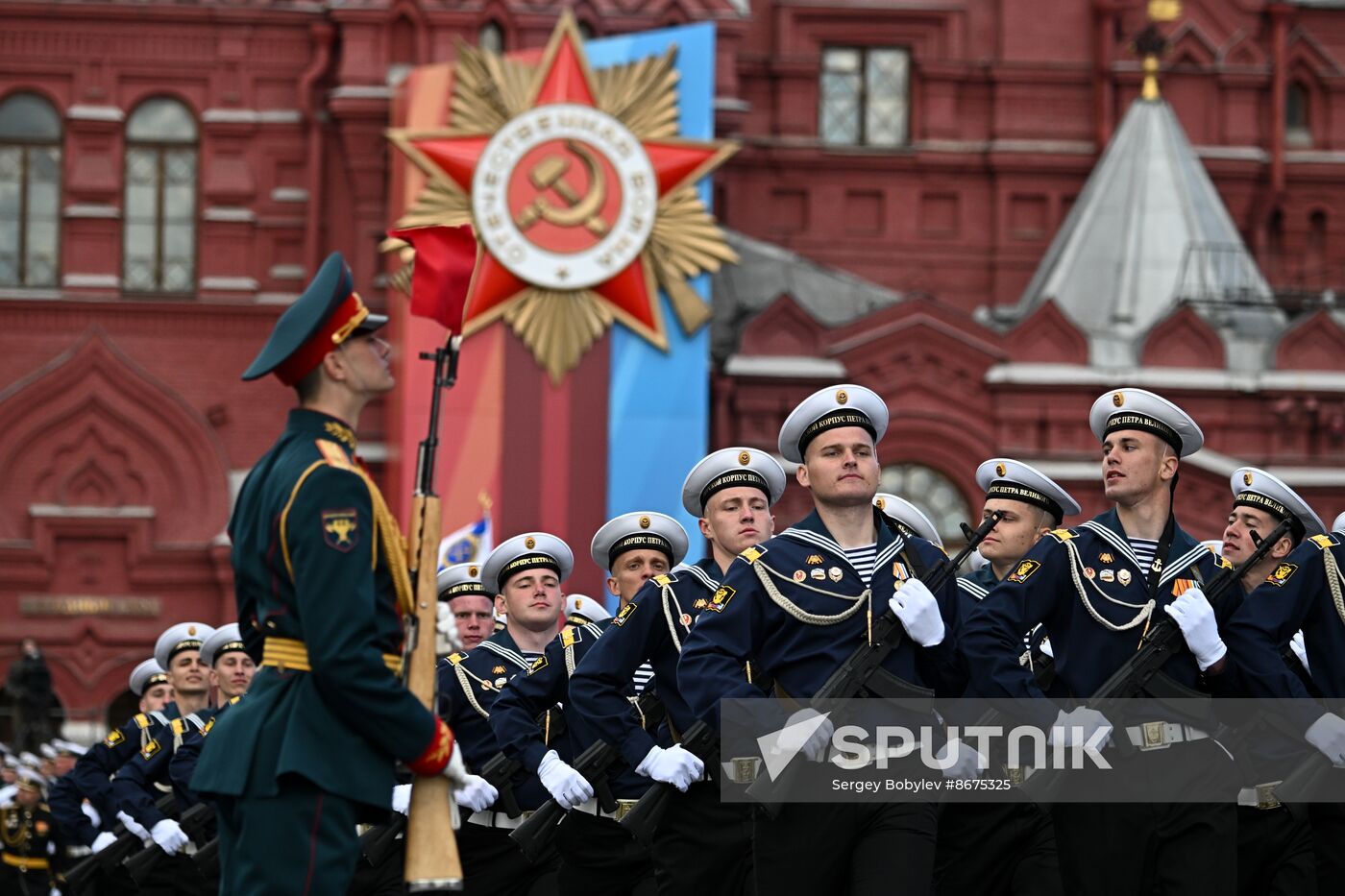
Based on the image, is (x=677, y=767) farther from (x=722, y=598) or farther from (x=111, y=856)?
(x=111, y=856)

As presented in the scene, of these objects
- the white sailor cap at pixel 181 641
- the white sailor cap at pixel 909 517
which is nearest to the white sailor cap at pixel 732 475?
the white sailor cap at pixel 909 517

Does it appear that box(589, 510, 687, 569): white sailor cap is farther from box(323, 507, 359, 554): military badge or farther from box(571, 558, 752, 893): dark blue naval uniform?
box(323, 507, 359, 554): military badge

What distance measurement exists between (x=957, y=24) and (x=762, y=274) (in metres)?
4.24

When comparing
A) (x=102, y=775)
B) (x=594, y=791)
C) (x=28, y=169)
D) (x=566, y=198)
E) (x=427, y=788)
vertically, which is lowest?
(x=102, y=775)

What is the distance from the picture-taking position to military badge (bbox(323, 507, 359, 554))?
20.6ft

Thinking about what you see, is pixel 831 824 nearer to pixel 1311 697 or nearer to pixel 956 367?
pixel 1311 697

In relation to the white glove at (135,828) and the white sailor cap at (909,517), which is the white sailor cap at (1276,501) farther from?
the white glove at (135,828)

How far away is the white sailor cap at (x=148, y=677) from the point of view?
15781 millimetres

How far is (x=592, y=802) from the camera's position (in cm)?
992

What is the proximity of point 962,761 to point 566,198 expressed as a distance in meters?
17.4

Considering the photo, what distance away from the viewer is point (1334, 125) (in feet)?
98.8

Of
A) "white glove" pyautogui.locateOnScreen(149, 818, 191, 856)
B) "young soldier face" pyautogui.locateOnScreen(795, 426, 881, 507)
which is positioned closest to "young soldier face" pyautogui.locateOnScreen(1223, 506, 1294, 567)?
"young soldier face" pyautogui.locateOnScreen(795, 426, 881, 507)

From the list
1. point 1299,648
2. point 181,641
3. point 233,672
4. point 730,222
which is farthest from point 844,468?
point 730,222

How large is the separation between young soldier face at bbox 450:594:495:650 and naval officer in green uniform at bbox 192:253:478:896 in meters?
5.55
